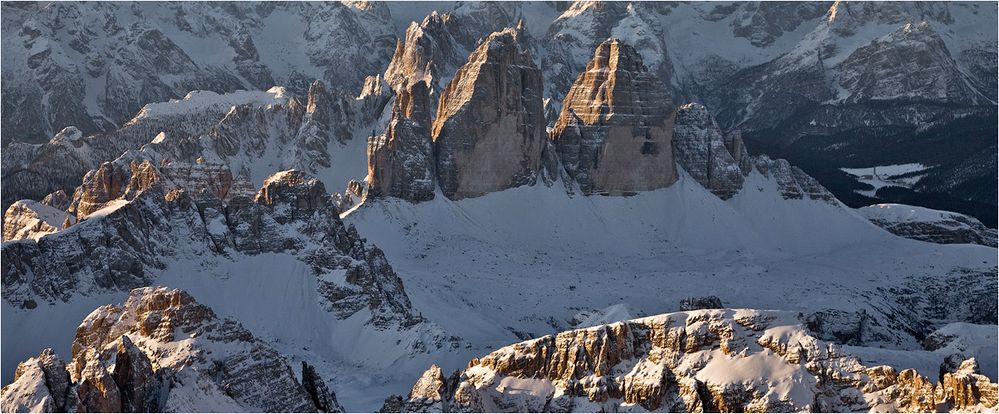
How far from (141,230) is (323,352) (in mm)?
23248

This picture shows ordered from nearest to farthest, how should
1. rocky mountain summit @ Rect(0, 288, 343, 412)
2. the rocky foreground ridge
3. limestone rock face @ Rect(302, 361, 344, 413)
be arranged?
rocky mountain summit @ Rect(0, 288, 343, 412) < the rocky foreground ridge < limestone rock face @ Rect(302, 361, 344, 413)

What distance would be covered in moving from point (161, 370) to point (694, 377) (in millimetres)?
34236

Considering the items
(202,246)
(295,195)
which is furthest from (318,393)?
(295,195)

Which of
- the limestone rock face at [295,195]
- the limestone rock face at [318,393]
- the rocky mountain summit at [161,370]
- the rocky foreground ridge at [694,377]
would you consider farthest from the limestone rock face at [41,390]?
the limestone rock face at [295,195]

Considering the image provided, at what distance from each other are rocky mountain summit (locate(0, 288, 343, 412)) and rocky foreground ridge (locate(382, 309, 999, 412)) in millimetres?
8934

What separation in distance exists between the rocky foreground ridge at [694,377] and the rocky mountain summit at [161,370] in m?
8.93

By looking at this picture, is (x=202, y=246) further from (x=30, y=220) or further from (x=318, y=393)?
(x=318, y=393)

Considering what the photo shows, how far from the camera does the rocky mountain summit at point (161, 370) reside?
10288cm

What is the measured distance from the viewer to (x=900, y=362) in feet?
411

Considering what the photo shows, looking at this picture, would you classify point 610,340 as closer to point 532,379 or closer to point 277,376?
point 532,379

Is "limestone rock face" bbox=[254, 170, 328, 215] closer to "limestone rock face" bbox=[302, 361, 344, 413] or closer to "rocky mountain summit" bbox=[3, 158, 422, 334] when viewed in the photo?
"rocky mountain summit" bbox=[3, 158, 422, 334]

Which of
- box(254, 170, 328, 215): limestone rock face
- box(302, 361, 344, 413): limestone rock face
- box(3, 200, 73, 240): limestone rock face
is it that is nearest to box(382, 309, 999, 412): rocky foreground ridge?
box(302, 361, 344, 413): limestone rock face

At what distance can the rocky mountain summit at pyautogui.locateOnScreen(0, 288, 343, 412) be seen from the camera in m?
103

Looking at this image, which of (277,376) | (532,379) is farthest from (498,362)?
(277,376)
